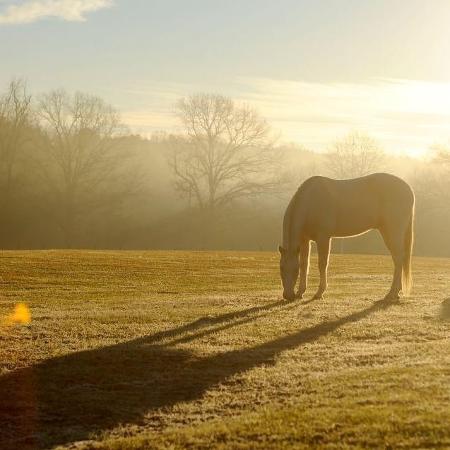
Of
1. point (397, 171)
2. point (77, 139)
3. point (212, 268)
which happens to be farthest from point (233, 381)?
point (397, 171)

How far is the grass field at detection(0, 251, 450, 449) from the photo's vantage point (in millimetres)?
6316

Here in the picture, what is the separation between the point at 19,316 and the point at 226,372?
6163 mm

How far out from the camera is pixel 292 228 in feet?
49.1

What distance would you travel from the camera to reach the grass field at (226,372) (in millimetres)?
6316

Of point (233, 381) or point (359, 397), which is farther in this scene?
point (233, 381)

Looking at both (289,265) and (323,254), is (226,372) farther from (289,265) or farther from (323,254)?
(323,254)

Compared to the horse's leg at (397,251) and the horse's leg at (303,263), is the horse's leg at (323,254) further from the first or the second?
the horse's leg at (397,251)

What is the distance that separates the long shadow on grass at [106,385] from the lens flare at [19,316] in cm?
274

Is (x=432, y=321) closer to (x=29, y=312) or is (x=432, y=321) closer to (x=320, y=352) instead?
(x=320, y=352)

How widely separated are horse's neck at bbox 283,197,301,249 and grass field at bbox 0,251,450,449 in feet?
4.38

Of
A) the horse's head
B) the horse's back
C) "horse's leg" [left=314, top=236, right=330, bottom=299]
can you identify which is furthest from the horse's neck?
"horse's leg" [left=314, top=236, right=330, bottom=299]

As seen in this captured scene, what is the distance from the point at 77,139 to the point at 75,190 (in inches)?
202

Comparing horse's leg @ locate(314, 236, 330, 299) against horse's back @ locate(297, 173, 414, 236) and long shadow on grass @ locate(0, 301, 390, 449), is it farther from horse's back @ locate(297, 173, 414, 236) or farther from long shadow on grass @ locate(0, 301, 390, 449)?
long shadow on grass @ locate(0, 301, 390, 449)

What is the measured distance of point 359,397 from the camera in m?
7.30
